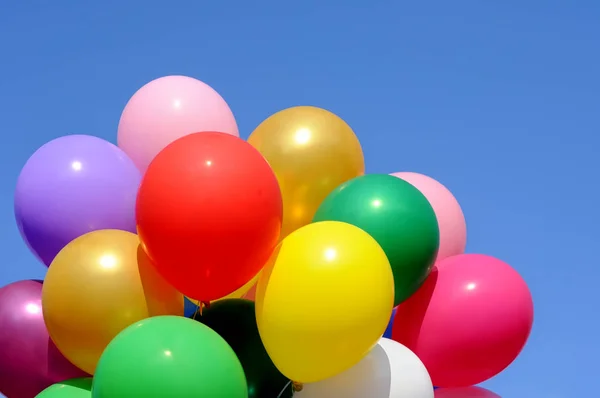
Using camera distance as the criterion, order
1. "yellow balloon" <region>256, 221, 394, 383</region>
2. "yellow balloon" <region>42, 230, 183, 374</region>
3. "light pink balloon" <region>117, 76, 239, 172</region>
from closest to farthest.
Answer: "yellow balloon" <region>256, 221, 394, 383</region>, "yellow balloon" <region>42, 230, 183, 374</region>, "light pink balloon" <region>117, 76, 239, 172</region>

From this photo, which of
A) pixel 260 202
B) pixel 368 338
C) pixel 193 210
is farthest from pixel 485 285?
pixel 193 210

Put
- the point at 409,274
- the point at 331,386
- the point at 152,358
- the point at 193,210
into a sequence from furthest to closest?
the point at 409,274
the point at 331,386
the point at 193,210
the point at 152,358

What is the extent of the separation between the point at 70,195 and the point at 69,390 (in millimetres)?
1119

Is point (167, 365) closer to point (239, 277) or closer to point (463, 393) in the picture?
point (239, 277)

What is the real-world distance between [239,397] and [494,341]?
1.61 meters

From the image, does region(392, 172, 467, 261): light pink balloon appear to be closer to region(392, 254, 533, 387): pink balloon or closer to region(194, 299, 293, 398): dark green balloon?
region(392, 254, 533, 387): pink balloon

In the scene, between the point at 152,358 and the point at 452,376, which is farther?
the point at 452,376

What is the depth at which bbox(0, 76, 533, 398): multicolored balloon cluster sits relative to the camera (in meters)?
3.75

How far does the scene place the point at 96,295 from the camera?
4.01 m

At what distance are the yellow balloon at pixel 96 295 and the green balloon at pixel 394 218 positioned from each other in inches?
40.7

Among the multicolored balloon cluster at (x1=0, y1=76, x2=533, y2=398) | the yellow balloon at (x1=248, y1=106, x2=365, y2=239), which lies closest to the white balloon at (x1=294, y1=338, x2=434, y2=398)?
the multicolored balloon cluster at (x1=0, y1=76, x2=533, y2=398)

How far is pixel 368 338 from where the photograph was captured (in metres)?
3.87

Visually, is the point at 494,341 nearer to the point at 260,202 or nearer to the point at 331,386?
the point at 331,386

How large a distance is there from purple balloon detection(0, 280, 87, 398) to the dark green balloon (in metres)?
0.85
